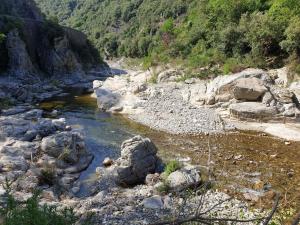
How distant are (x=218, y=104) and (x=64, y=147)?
1139 cm

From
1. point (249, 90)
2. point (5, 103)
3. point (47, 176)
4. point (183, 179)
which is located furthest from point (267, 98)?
point (5, 103)

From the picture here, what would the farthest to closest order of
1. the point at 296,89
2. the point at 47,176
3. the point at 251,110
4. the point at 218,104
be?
the point at 218,104 → the point at 296,89 → the point at 251,110 → the point at 47,176

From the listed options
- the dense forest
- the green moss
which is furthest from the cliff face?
the green moss

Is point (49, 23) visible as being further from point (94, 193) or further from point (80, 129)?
point (94, 193)

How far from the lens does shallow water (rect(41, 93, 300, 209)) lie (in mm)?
13484

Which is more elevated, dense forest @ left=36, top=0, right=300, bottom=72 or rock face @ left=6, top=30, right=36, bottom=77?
dense forest @ left=36, top=0, right=300, bottom=72

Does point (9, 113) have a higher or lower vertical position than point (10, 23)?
lower

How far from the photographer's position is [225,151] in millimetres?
16984

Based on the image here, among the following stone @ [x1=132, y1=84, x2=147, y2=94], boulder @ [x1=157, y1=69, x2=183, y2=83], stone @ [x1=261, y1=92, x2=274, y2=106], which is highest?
stone @ [x1=261, y1=92, x2=274, y2=106]

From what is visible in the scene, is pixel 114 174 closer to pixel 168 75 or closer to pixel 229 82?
pixel 229 82

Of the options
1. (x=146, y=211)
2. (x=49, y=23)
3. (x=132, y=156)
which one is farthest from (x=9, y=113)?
(x=49, y=23)

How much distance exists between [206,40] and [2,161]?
2808 cm

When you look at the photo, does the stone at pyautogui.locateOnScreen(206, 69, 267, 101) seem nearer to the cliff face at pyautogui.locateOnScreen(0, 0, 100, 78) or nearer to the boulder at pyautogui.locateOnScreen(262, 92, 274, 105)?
the boulder at pyautogui.locateOnScreen(262, 92, 274, 105)

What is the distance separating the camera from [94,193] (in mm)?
13125
